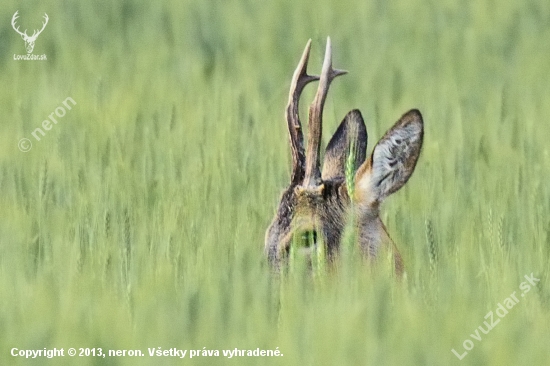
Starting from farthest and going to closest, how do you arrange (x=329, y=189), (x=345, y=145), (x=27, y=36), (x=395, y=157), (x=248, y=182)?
(x=27, y=36) < (x=248, y=182) < (x=345, y=145) < (x=329, y=189) < (x=395, y=157)

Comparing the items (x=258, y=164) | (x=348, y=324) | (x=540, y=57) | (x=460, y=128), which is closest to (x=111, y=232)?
(x=258, y=164)

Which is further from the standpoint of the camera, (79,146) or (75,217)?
(79,146)

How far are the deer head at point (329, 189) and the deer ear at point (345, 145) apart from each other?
0.18 m

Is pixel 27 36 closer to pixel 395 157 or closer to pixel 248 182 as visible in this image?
pixel 248 182

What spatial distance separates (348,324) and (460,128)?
2.58 m

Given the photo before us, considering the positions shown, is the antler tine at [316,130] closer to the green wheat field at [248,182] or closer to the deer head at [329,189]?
the deer head at [329,189]

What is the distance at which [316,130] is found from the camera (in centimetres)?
377

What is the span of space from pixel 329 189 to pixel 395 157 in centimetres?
27

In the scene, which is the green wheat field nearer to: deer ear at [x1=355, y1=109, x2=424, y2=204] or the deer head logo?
the deer head logo

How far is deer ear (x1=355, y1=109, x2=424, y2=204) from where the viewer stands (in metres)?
3.69

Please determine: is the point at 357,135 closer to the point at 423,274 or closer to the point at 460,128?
the point at 423,274

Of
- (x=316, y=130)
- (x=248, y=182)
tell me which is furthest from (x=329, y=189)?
(x=248, y=182)

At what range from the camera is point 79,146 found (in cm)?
562

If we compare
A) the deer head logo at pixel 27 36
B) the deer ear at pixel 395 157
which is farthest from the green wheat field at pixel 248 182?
the deer ear at pixel 395 157
